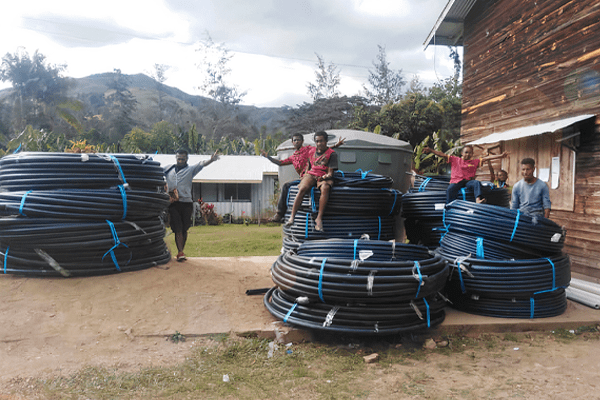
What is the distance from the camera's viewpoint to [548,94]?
767 cm

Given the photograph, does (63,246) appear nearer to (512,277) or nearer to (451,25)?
(512,277)

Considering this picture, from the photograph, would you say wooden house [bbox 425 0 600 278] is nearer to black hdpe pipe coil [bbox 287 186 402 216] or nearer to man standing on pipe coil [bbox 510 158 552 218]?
man standing on pipe coil [bbox 510 158 552 218]

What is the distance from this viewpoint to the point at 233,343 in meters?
3.84

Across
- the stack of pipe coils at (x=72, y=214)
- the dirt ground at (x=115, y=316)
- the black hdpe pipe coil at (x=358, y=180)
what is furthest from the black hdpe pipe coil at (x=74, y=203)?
the black hdpe pipe coil at (x=358, y=180)

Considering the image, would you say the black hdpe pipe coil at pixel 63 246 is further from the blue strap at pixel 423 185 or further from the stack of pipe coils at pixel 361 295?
the blue strap at pixel 423 185

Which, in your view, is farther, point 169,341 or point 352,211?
point 352,211

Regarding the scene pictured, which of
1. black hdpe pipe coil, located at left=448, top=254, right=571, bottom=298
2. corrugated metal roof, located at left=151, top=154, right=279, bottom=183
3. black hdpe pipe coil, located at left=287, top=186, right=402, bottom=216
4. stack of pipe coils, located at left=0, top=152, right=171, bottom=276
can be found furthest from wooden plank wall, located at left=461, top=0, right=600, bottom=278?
corrugated metal roof, located at left=151, top=154, right=279, bottom=183

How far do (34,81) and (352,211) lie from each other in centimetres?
5358

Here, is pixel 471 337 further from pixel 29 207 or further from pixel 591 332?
pixel 29 207

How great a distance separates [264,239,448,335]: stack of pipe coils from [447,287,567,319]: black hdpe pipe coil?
66 centimetres

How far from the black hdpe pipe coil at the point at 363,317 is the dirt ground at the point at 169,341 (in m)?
0.34

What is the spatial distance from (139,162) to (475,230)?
456cm

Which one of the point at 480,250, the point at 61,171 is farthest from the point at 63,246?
the point at 480,250

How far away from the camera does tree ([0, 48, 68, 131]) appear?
45394 millimetres
